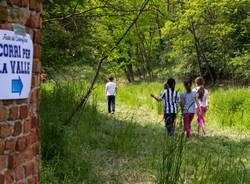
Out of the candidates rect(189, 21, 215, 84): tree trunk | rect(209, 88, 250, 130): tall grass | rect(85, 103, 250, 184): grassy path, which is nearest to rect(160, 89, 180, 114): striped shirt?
rect(85, 103, 250, 184): grassy path

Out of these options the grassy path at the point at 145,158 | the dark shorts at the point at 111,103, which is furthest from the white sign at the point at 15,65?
the dark shorts at the point at 111,103

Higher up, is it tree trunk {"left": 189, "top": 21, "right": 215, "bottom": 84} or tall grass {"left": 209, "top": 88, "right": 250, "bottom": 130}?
tree trunk {"left": 189, "top": 21, "right": 215, "bottom": 84}

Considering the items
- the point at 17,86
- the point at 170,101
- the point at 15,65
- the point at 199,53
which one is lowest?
the point at 170,101

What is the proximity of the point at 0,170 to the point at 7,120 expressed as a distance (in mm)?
354

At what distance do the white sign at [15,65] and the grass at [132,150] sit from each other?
2261mm

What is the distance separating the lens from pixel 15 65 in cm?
348

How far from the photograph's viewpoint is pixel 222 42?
106ft

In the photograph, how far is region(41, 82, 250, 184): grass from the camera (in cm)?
614

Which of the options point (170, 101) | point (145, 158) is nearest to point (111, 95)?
point (170, 101)

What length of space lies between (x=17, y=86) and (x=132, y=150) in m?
5.64

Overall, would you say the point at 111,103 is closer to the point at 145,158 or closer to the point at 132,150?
the point at 132,150

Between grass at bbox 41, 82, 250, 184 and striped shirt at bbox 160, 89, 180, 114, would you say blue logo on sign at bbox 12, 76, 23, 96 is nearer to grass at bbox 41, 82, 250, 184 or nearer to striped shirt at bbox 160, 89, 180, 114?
grass at bbox 41, 82, 250, 184

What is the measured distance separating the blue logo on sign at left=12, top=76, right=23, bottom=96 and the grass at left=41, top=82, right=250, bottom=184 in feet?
7.58

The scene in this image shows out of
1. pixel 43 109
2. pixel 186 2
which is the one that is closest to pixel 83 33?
pixel 43 109
